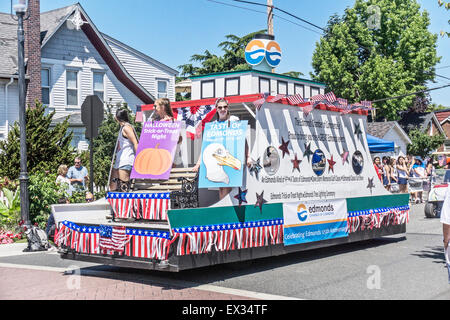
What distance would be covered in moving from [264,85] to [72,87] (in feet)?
65.1

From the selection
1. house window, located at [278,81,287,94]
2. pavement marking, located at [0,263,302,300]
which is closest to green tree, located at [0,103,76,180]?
pavement marking, located at [0,263,302,300]

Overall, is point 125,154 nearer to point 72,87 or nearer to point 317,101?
point 317,101

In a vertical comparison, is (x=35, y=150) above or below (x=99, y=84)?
below

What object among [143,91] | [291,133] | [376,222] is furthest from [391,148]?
[143,91]

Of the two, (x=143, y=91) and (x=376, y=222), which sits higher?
(x=143, y=91)

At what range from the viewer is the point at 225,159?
8.34 metres

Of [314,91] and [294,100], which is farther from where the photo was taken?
[314,91]

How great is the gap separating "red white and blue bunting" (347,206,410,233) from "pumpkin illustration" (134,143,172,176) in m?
3.58

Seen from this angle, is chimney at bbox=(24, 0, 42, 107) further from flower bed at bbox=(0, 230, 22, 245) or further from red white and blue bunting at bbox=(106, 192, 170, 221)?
red white and blue bunting at bbox=(106, 192, 170, 221)

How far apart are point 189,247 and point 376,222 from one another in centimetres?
485

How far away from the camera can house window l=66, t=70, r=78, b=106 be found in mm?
27953

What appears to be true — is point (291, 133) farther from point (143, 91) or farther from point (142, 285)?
point (143, 91)

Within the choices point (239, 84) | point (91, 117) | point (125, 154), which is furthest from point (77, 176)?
point (239, 84)
